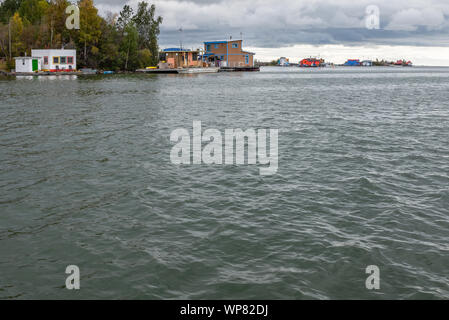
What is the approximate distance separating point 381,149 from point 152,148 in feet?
40.5

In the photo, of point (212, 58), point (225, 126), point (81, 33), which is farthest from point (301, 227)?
point (212, 58)

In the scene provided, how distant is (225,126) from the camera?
101 ft

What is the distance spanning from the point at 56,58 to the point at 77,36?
1693 centimetres

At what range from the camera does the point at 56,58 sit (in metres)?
106

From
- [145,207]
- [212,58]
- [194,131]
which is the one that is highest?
[212,58]

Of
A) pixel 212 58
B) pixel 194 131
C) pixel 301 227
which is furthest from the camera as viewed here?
pixel 212 58

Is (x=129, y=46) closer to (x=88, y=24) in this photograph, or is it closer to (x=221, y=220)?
(x=88, y=24)

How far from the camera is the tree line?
4444 inches

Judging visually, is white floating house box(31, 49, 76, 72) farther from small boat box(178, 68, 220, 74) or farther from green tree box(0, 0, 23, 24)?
green tree box(0, 0, 23, 24)

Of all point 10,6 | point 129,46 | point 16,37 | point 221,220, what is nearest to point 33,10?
point 10,6

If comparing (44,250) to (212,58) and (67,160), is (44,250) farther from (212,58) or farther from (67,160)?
(212,58)

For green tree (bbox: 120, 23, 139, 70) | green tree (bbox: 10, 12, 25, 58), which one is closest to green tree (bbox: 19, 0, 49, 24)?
green tree (bbox: 10, 12, 25, 58)

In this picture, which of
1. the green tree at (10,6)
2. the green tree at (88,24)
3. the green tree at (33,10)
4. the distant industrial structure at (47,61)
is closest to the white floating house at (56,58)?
the distant industrial structure at (47,61)

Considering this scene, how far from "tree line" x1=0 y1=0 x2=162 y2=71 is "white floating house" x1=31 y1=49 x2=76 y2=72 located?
457 cm
